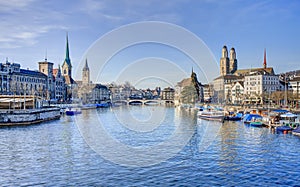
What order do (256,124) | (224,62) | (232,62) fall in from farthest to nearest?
1. (232,62)
2. (224,62)
3. (256,124)

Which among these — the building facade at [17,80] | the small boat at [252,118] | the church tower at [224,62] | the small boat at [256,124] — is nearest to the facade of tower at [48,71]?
the building facade at [17,80]

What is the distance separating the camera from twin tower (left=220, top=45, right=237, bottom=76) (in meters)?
173

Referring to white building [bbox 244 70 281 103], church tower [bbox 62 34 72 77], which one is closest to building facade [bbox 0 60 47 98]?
church tower [bbox 62 34 72 77]

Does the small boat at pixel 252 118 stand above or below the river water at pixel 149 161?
above

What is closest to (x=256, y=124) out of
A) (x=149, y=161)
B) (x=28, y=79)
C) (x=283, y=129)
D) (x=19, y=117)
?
(x=283, y=129)

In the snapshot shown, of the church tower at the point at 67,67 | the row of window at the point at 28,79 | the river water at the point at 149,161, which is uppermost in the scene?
the church tower at the point at 67,67

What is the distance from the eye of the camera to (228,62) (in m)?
175

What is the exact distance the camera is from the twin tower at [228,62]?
173m

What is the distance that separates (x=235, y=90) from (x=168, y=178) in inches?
3970

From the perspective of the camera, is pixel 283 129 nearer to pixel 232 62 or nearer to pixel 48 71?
pixel 48 71

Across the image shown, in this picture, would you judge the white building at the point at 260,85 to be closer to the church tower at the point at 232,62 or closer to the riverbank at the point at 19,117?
the riverbank at the point at 19,117

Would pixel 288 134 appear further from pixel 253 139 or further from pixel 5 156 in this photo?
pixel 5 156

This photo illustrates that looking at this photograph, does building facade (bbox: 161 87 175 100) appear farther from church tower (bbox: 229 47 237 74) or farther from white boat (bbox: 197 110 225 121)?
white boat (bbox: 197 110 225 121)

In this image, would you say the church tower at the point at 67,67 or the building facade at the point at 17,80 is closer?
the building facade at the point at 17,80
